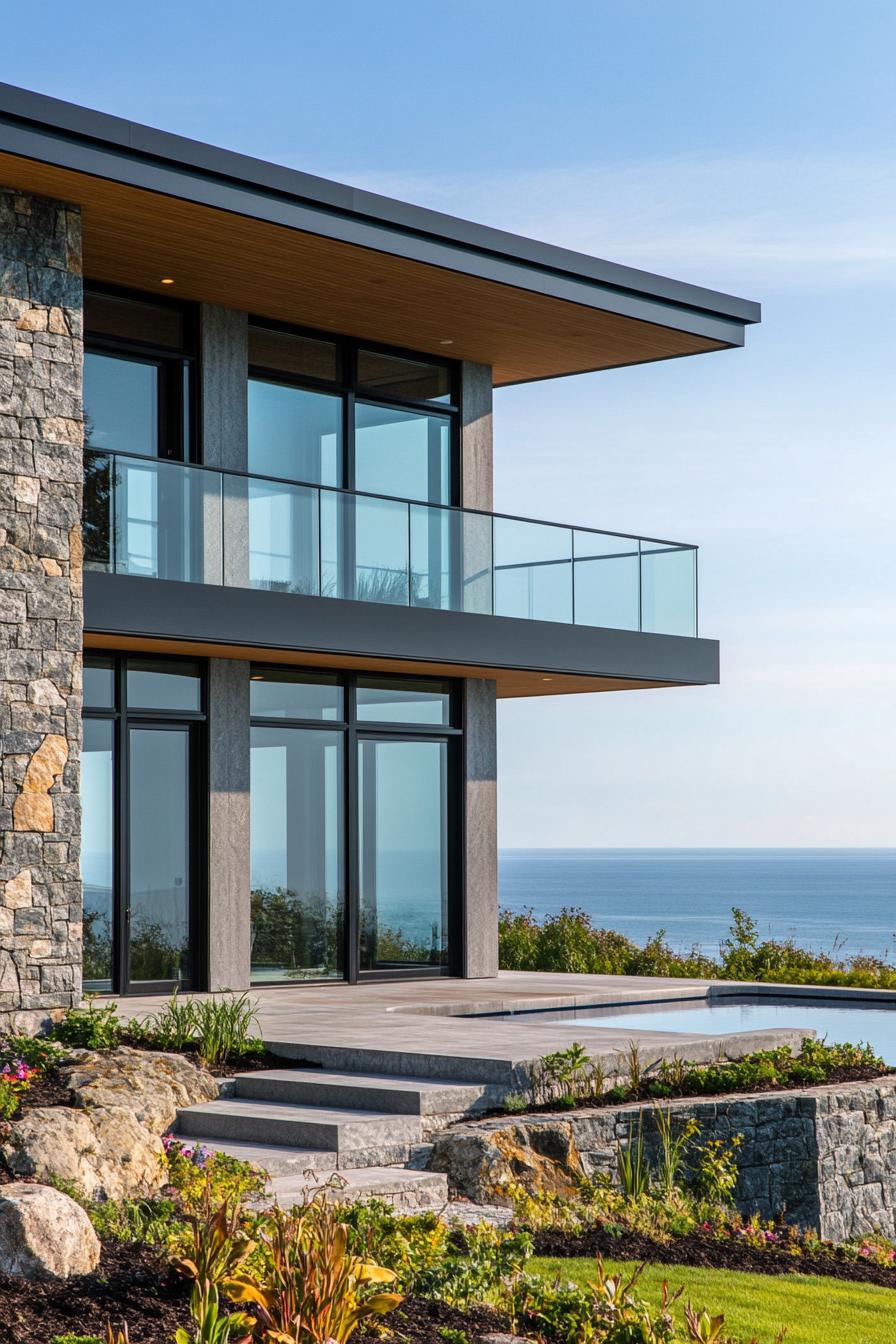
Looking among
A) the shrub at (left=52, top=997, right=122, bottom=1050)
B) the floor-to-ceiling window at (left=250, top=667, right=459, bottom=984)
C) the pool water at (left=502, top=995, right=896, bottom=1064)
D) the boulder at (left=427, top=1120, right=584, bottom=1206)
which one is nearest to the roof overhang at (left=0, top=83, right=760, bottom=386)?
the floor-to-ceiling window at (left=250, top=667, right=459, bottom=984)

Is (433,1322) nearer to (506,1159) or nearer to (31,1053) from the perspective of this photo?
(506,1159)

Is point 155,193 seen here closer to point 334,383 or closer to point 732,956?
point 334,383

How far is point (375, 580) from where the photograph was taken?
1656 cm

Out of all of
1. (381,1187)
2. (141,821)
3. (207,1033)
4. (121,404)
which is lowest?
(381,1187)

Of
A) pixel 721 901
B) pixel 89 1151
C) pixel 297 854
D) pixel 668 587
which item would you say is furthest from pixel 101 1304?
pixel 721 901

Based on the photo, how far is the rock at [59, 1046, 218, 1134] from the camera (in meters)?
10.1

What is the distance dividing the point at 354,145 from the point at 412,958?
417 inches

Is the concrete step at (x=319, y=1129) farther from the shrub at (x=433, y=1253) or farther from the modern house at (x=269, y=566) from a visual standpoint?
the modern house at (x=269, y=566)

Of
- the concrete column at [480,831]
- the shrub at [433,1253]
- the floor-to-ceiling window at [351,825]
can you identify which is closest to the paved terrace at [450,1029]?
the floor-to-ceiling window at [351,825]

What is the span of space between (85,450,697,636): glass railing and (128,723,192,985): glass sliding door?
1901 mm

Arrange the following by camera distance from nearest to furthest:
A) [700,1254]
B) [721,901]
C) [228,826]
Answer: [700,1254]
[228,826]
[721,901]

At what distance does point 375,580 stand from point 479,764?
10.7ft

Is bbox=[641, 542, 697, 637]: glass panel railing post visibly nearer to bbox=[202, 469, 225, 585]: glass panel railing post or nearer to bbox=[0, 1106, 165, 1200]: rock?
bbox=[202, 469, 225, 585]: glass panel railing post

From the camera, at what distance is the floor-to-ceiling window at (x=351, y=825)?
1700 cm
